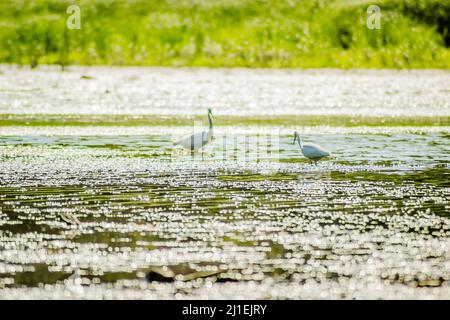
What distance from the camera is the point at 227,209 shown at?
17.5m

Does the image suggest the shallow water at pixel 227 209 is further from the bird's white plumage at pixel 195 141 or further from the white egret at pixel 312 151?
the bird's white plumage at pixel 195 141

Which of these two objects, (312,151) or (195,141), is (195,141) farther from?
(312,151)

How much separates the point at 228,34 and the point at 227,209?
3514 inches

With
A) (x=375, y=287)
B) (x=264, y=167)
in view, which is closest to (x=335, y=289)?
(x=375, y=287)

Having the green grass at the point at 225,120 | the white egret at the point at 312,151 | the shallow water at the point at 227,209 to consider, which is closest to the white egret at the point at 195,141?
the shallow water at the point at 227,209

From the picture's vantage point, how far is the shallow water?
1292 cm

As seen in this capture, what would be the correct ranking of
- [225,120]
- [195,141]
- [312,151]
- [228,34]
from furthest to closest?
[228,34], [225,120], [195,141], [312,151]

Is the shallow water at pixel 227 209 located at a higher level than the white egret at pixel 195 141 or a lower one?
lower

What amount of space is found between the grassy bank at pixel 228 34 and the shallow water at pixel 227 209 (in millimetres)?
57488

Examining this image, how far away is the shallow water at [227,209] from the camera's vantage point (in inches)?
509

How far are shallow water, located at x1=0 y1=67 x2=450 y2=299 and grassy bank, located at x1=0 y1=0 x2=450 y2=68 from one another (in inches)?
2263

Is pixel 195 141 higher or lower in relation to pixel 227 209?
higher

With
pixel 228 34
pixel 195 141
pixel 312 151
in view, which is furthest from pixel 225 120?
pixel 228 34
